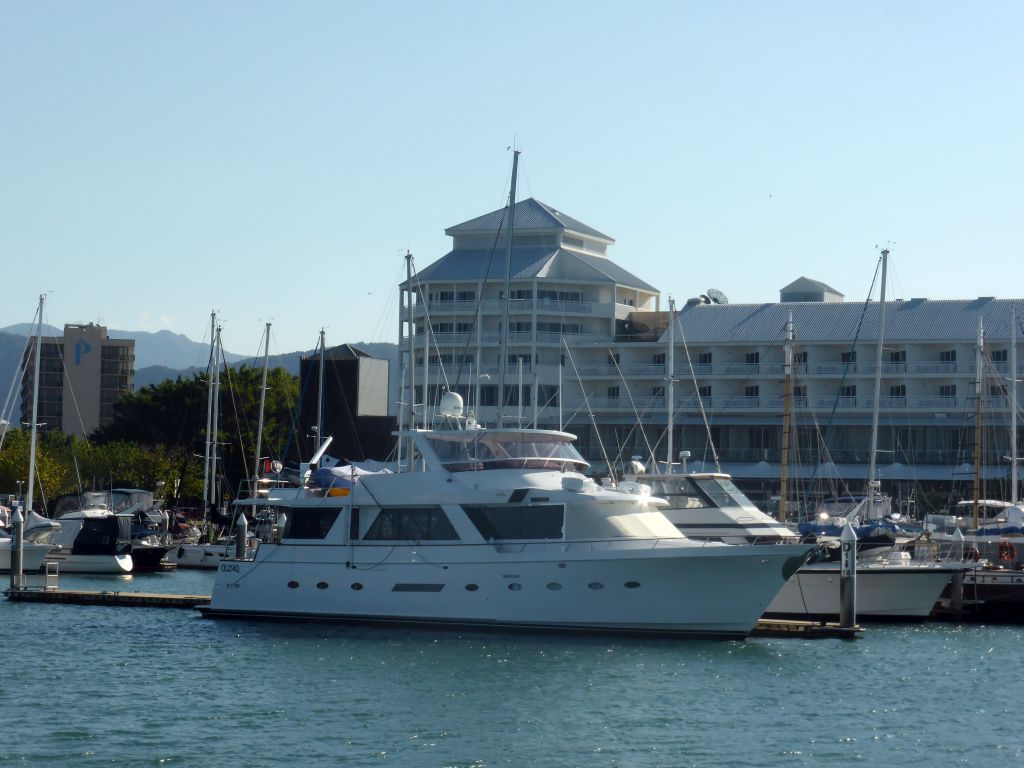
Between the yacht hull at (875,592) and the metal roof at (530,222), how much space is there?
174ft

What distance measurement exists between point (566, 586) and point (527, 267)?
57484 mm

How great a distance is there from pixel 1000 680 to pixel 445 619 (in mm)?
12589

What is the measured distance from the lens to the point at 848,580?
37.4 meters

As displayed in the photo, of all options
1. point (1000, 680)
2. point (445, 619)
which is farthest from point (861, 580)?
point (445, 619)

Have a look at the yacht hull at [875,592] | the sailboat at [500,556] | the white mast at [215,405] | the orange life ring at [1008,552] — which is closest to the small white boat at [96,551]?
the white mast at [215,405]

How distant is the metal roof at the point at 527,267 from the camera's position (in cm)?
9088

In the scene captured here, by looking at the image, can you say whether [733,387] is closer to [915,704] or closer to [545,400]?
[545,400]

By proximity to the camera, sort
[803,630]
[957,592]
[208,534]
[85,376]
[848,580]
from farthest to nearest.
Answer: [85,376]
[208,534]
[957,592]
[848,580]
[803,630]

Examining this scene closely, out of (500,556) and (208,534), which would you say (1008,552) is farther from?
(208,534)

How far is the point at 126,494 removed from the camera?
2859 inches

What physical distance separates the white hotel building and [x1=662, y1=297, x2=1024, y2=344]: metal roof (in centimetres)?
11

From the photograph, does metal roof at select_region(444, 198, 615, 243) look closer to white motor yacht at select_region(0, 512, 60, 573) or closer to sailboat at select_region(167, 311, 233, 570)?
sailboat at select_region(167, 311, 233, 570)

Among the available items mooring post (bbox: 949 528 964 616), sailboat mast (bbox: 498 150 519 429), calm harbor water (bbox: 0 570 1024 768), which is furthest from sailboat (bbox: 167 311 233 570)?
mooring post (bbox: 949 528 964 616)

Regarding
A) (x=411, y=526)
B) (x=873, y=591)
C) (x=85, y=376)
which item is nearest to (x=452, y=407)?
(x=411, y=526)
